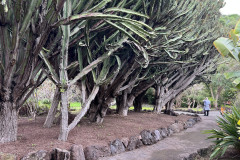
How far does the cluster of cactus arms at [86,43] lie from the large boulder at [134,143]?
164 cm

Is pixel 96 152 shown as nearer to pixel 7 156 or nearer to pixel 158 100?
pixel 7 156

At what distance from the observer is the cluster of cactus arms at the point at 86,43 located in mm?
4223

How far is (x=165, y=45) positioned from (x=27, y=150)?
5.00 metres

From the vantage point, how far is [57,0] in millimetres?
3879

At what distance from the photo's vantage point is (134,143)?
6.42 metres

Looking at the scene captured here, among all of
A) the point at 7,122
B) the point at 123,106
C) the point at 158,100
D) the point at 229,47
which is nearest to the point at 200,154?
the point at 229,47

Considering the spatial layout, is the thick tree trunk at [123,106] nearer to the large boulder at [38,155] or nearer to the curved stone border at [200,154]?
the curved stone border at [200,154]

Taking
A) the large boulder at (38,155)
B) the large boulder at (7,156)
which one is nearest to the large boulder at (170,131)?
the large boulder at (38,155)

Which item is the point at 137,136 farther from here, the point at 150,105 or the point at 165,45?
the point at 150,105

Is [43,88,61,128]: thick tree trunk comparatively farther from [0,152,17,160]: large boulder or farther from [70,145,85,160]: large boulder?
[0,152,17,160]: large boulder

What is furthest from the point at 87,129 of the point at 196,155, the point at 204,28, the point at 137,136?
the point at 204,28

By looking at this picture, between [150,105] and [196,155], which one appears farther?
[150,105]

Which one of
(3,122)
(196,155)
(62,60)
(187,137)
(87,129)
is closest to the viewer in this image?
(3,122)

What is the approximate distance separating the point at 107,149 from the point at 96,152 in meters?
0.38
